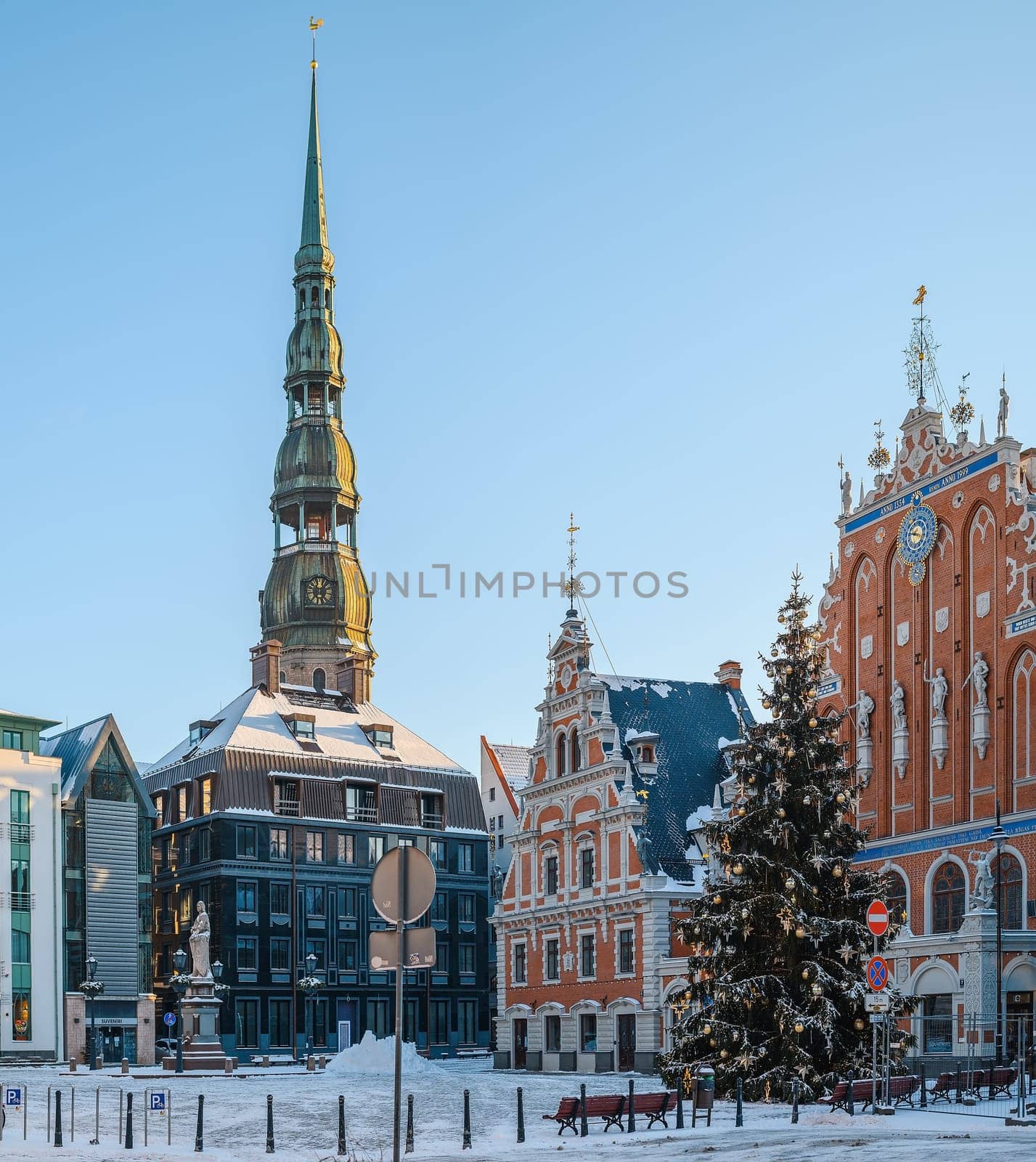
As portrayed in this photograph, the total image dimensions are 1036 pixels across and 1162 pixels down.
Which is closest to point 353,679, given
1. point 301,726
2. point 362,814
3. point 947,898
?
point 301,726

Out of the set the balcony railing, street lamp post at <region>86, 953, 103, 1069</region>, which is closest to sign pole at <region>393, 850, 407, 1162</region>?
street lamp post at <region>86, 953, 103, 1069</region>

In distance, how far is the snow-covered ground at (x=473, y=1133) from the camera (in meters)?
24.8

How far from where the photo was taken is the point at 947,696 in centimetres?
5200

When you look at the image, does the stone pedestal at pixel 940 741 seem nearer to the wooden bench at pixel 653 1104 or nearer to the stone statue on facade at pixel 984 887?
the stone statue on facade at pixel 984 887

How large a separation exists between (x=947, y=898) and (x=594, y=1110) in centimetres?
2340

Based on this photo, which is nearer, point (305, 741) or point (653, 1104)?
point (653, 1104)

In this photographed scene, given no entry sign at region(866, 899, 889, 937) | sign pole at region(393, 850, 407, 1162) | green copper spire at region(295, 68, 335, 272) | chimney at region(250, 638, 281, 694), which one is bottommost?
no entry sign at region(866, 899, 889, 937)

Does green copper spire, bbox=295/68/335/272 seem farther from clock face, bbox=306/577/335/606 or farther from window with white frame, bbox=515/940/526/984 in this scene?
window with white frame, bbox=515/940/526/984

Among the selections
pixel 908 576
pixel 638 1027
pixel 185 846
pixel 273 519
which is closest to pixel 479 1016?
pixel 185 846

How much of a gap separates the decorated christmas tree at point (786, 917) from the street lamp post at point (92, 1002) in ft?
139

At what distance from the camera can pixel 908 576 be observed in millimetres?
54688

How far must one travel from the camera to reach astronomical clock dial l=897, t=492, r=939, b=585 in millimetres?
53688

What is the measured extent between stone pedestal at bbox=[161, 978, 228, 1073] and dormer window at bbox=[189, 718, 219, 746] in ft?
92.0

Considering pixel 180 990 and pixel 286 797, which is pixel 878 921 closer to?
pixel 180 990
